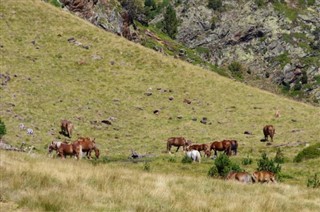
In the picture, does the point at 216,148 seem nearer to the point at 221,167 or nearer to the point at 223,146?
the point at 223,146

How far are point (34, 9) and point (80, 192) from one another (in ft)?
215

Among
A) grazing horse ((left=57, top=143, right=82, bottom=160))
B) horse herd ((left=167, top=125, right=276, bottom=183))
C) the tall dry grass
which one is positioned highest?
horse herd ((left=167, top=125, right=276, bottom=183))

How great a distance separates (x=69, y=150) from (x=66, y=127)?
37.9 ft

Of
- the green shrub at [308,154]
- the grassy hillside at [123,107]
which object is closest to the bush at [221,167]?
the grassy hillside at [123,107]

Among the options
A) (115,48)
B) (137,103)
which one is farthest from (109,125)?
(115,48)

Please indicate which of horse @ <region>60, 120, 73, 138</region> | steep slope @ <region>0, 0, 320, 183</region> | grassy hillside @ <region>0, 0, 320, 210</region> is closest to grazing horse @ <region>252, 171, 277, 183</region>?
grassy hillside @ <region>0, 0, 320, 210</region>

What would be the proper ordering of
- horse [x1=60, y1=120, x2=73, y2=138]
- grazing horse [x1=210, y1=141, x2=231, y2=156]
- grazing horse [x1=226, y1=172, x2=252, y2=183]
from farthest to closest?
horse [x1=60, y1=120, x2=73, y2=138], grazing horse [x1=210, y1=141, x2=231, y2=156], grazing horse [x1=226, y1=172, x2=252, y2=183]

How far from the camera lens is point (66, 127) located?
41.1 metres

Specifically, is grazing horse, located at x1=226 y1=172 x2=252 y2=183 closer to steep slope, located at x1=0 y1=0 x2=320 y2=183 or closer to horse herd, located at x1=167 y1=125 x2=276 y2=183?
horse herd, located at x1=167 y1=125 x2=276 y2=183

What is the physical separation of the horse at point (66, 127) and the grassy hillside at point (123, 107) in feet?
2.67

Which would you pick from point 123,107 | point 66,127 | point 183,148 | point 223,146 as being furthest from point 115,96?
point 223,146

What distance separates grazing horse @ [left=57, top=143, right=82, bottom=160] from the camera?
2977 centimetres

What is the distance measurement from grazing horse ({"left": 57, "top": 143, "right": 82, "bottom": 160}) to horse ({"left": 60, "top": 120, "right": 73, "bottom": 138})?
1092cm

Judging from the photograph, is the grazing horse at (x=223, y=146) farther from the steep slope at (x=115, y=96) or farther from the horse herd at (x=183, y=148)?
the steep slope at (x=115, y=96)
